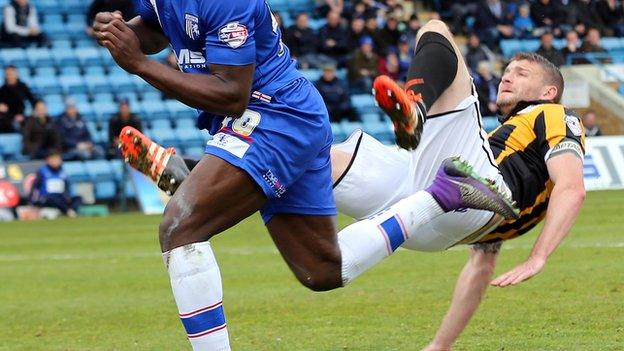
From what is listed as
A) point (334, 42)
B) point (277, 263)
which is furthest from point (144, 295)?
point (334, 42)

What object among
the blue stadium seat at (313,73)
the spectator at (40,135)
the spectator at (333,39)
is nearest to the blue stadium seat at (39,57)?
the spectator at (40,135)

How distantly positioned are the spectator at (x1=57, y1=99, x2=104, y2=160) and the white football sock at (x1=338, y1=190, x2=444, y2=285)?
16703 mm

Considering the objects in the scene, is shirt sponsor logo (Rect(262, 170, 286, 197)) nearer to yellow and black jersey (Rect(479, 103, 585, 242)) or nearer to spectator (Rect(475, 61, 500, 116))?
yellow and black jersey (Rect(479, 103, 585, 242))

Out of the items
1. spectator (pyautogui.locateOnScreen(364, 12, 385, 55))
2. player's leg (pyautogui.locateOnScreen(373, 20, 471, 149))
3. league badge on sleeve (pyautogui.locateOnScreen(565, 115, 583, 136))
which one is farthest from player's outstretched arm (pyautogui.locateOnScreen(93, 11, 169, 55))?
spectator (pyautogui.locateOnScreen(364, 12, 385, 55))

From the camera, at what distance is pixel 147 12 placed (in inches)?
252

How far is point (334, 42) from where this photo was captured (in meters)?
26.8

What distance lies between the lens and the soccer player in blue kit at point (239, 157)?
18.5 ft

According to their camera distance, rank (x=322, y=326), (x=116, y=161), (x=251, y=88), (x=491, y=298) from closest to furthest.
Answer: (x=251, y=88)
(x=322, y=326)
(x=491, y=298)
(x=116, y=161)

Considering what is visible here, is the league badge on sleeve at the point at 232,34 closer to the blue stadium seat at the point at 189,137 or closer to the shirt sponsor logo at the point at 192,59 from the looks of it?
the shirt sponsor logo at the point at 192,59

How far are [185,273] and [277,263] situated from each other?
787 cm

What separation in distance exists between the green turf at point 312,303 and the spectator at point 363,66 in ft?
34.9

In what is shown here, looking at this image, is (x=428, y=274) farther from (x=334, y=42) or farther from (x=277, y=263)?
(x=334, y=42)

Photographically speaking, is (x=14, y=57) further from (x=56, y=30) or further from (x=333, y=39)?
(x=333, y=39)

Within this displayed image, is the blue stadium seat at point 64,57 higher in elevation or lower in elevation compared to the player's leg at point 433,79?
lower
